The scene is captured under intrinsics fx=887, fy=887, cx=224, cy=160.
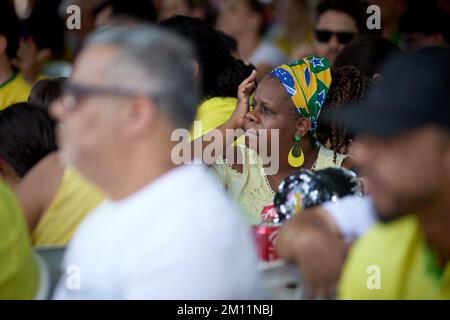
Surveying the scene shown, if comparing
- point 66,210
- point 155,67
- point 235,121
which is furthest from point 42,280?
point 235,121

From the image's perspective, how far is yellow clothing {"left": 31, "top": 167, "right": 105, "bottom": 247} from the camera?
3.10 metres

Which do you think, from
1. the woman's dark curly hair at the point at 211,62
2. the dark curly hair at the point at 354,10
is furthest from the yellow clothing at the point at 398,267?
the dark curly hair at the point at 354,10

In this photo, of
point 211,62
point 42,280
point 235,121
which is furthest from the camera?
point 211,62

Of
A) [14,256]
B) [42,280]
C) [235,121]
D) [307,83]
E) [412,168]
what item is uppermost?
[412,168]

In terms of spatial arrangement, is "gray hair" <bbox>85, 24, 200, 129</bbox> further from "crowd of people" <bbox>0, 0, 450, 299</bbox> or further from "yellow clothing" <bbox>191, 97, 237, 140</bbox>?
"yellow clothing" <bbox>191, 97, 237, 140</bbox>

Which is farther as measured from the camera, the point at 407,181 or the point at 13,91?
the point at 13,91

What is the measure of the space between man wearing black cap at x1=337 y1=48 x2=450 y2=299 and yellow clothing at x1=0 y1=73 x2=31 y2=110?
358cm

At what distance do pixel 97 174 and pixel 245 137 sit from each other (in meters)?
1.88

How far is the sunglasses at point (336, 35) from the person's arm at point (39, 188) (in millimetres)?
3450

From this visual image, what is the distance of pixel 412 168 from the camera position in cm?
197

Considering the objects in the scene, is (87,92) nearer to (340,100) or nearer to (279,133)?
(279,133)

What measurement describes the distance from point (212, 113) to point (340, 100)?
2.02ft

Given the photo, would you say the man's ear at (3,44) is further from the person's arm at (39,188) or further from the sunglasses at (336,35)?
the person's arm at (39,188)

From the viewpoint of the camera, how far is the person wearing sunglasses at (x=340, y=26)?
20.2 ft
